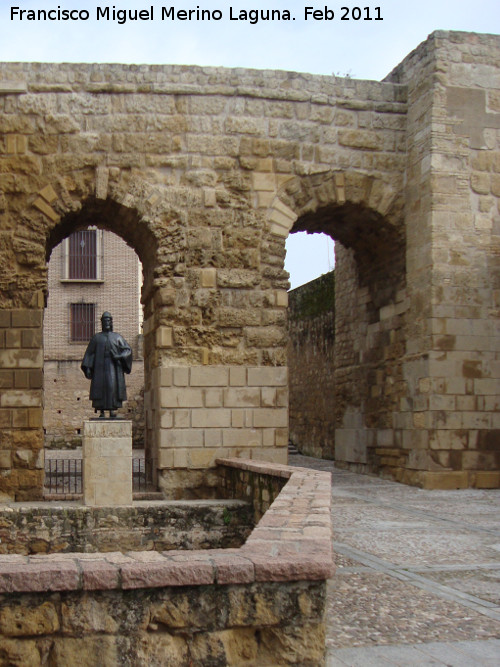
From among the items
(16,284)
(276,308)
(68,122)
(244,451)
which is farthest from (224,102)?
(244,451)

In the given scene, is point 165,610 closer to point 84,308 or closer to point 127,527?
point 127,527

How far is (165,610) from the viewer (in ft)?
9.27

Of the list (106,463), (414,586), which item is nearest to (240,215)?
(106,463)

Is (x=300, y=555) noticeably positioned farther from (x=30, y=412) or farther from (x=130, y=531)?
(x=30, y=412)

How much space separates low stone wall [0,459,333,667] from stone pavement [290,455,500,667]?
1.93ft

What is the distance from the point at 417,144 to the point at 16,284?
5338 millimetres

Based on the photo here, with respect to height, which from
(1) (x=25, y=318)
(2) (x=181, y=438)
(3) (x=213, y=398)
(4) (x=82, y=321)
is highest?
(4) (x=82, y=321)

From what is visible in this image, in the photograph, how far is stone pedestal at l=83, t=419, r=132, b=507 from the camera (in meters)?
8.69

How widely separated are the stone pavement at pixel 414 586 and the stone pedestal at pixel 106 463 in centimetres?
222

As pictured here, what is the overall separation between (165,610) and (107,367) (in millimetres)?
6786

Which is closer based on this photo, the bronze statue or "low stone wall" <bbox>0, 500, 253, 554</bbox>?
"low stone wall" <bbox>0, 500, 253, 554</bbox>

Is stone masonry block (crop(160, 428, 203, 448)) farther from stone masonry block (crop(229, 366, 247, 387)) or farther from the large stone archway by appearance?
stone masonry block (crop(229, 366, 247, 387))

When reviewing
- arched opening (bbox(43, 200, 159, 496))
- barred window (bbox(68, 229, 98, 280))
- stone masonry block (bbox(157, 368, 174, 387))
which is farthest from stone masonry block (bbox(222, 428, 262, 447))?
barred window (bbox(68, 229, 98, 280))

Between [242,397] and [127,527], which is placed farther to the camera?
[242,397]
